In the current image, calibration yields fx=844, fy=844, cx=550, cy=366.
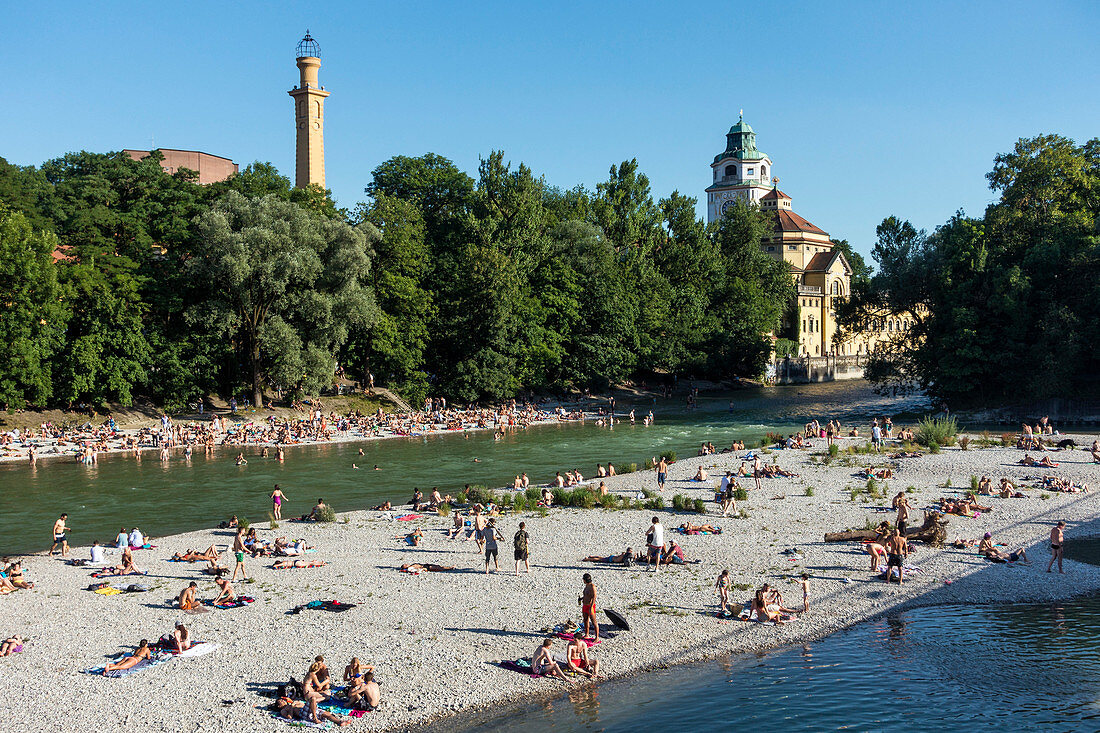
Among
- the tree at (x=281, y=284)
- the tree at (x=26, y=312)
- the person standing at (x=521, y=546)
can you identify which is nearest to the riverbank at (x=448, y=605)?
the person standing at (x=521, y=546)

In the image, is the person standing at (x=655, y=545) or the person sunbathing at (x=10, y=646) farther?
the person standing at (x=655, y=545)

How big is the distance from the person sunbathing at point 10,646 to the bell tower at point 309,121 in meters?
61.9

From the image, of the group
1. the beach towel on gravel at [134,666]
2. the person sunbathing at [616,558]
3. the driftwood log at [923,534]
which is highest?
the driftwood log at [923,534]

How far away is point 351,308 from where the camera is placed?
164 feet

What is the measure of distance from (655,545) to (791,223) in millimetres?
100856

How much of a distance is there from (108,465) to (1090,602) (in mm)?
37521

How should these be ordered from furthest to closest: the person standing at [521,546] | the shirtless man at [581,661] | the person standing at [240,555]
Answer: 1. the person standing at [240,555]
2. the person standing at [521,546]
3. the shirtless man at [581,661]

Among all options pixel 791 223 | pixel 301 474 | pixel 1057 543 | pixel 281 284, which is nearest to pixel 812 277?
pixel 791 223

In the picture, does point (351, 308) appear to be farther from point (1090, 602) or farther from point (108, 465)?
point (1090, 602)

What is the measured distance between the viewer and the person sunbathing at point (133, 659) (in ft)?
47.4

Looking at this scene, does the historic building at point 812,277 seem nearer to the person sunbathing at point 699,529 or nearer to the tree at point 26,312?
the tree at point 26,312

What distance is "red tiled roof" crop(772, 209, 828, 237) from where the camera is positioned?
372ft

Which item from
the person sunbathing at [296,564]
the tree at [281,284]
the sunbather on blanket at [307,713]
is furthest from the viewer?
the tree at [281,284]

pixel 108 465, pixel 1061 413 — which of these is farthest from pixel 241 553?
pixel 1061 413
